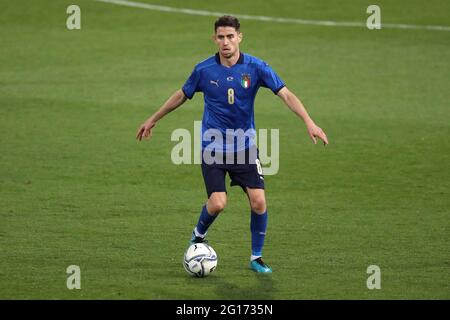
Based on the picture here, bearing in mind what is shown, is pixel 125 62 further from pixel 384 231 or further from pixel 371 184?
pixel 384 231

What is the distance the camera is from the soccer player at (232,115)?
9797 millimetres

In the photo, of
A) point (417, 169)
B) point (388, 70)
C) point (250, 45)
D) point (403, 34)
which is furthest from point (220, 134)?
point (403, 34)

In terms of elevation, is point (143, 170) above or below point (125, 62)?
below

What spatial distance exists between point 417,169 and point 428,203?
1781 millimetres

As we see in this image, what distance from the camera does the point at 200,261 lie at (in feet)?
31.9

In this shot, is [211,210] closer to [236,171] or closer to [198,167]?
[236,171]

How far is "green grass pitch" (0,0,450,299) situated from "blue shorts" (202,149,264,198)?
83 cm

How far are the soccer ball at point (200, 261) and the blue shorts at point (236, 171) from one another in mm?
540

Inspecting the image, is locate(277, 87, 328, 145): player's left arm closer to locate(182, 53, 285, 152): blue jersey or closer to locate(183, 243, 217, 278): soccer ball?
locate(182, 53, 285, 152): blue jersey

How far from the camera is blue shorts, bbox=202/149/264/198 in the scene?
9.91 meters

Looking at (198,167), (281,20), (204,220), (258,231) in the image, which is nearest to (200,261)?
(204,220)

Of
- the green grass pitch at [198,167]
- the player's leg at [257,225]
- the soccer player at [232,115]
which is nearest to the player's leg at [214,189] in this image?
the soccer player at [232,115]

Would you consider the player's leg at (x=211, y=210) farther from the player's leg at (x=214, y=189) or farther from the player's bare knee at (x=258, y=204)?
the player's bare knee at (x=258, y=204)

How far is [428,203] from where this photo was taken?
12.8m
